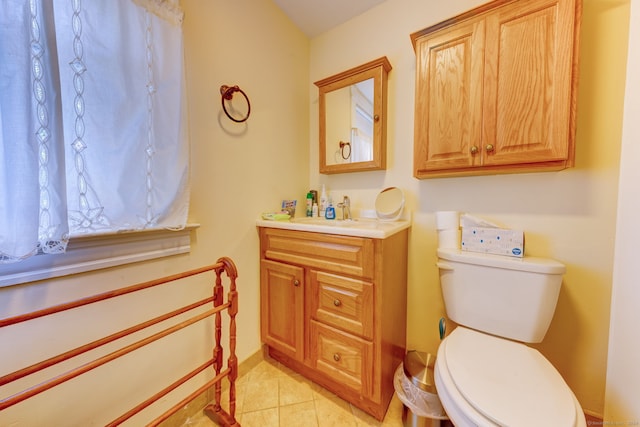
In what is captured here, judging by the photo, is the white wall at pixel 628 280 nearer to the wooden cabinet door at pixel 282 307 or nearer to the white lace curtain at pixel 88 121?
the wooden cabinet door at pixel 282 307

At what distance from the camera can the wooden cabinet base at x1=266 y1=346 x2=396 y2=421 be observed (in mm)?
1053

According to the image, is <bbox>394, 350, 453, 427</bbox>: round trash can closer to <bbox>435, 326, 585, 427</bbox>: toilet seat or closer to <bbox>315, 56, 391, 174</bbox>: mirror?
<bbox>435, 326, 585, 427</bbox>: toilet seat

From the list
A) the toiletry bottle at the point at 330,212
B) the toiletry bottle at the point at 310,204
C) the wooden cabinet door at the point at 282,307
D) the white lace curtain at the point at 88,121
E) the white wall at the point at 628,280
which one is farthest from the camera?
the toiletry bottle at the point at 310,204

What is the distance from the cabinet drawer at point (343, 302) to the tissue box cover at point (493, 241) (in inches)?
21.5

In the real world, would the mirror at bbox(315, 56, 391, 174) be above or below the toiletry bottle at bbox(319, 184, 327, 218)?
above

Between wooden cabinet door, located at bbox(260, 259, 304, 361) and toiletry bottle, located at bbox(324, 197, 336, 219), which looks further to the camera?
toiletry bottle, located at bbox(324, 197, 336, 219)

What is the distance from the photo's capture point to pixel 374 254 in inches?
38.8

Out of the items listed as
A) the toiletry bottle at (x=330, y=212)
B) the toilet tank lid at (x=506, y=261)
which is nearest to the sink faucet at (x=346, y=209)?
the toiletry bottle at (x=330, y=212)

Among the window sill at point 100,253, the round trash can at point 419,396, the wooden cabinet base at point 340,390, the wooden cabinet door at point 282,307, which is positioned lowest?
the wooden cabinet base at point 340,390

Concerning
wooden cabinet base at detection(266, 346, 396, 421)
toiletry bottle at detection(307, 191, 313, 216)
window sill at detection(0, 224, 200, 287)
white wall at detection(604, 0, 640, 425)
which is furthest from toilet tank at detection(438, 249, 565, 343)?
window sill at detection(0, 224, 200, 287)

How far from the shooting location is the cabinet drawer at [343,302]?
1.02 m

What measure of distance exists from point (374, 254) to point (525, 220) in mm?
762

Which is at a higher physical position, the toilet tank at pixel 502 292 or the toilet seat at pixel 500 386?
the toilet tank at pixel 502 292

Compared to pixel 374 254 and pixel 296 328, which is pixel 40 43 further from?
pixel 296 328
